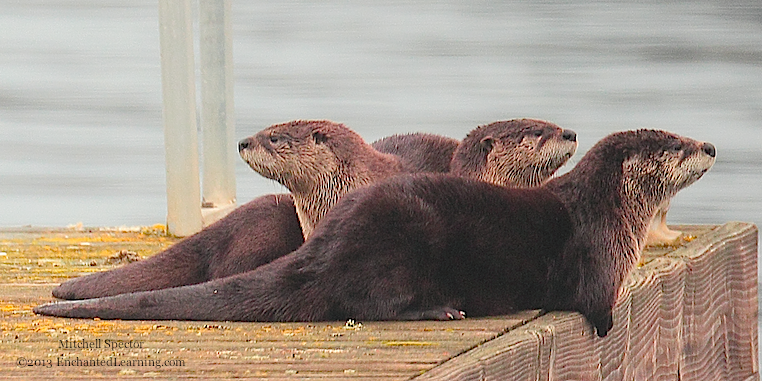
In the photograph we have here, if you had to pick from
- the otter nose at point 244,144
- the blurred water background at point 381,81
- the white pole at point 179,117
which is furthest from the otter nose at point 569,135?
the blurred water background at point 381,81

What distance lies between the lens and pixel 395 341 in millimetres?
2533

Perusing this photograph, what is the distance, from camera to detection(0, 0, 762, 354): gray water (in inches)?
599

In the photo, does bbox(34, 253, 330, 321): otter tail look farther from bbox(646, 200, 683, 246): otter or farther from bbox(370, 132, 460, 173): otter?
bbox(646, 200, 683, 246): otter

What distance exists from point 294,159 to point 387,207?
1.64 ft

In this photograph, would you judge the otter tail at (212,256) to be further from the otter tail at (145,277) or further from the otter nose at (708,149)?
the otter nose at (708,149)

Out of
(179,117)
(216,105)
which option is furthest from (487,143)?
(216,105)

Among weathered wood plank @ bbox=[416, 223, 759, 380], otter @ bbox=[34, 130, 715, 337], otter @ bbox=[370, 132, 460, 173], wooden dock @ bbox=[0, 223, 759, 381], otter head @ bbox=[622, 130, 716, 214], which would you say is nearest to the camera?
wooden dock @ bbox=[0, 223, 759, 381]

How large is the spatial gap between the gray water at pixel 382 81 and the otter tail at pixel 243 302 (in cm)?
1022

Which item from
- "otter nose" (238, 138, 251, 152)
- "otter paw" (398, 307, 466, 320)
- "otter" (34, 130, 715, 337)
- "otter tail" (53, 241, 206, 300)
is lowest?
"otter tail" (53, 241, 206, 300)

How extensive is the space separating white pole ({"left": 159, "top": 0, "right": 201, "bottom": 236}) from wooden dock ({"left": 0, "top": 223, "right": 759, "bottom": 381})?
0.60 meters

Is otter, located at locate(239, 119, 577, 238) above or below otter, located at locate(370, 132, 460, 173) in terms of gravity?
above

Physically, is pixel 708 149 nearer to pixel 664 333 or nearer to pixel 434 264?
pixel 664 333

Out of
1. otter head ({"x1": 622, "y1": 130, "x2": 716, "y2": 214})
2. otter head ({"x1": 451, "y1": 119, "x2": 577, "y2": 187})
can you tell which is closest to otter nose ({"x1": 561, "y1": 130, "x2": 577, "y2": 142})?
otter head ({"x1": 451, "y1": 119, "x2": 577, "y2": 187})

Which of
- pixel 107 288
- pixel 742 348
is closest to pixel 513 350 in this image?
pixel 107 288
